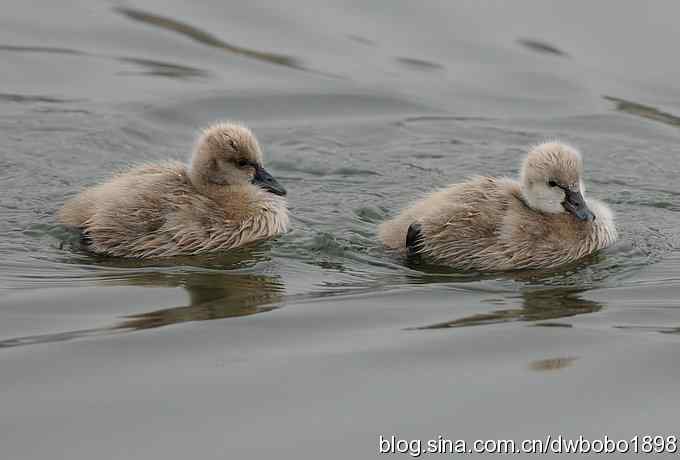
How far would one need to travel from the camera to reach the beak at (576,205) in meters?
6.86

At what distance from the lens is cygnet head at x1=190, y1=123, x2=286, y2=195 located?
23.8 feet

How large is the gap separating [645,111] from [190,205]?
4.61 meters

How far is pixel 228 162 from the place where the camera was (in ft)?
23.9

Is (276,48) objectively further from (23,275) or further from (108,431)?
(108,431)

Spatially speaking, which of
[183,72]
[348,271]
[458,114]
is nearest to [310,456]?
[348,271]

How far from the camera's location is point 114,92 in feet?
34.8

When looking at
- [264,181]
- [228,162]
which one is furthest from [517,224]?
[228,162]

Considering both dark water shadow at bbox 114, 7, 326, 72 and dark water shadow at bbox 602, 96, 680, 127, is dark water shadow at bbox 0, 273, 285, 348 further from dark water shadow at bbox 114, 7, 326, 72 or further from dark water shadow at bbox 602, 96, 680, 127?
dark water shadow at bbox 114, 7, 326, 72

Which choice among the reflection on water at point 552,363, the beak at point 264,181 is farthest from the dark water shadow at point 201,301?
the reflection on water at point 552,363

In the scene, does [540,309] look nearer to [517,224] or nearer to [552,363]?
[552,363]

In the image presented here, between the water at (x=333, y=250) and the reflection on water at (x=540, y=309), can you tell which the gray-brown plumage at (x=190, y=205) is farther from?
the reflection on water at (x=540, y=309)

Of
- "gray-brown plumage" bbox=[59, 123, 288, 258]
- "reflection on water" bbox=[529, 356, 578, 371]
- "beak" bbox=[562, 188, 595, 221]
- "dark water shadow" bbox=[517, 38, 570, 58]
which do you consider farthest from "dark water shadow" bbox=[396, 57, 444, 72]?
"reflection on water" bbox=[529, 356, 578, 371]

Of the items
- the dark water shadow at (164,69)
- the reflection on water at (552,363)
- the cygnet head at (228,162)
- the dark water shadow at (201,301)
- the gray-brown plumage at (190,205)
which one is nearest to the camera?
the reflection on water at (552,363)

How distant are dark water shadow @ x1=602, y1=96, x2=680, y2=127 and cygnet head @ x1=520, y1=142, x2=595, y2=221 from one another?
3.41m
